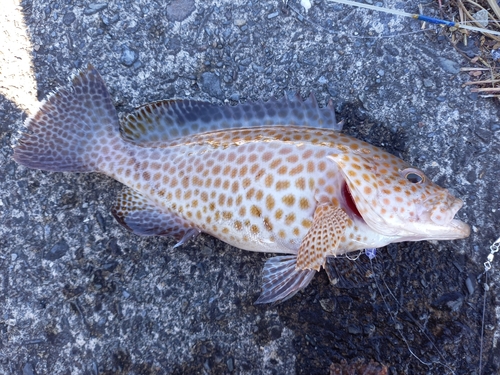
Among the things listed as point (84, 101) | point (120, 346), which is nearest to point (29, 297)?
point (120, 346)

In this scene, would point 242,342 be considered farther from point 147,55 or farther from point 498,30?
point 498,30

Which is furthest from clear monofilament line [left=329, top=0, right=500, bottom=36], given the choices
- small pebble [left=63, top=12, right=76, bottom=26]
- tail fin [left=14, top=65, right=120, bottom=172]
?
small pebble [left=63, top=12, right=76, bottom=26]

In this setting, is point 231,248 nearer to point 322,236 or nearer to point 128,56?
point 322,236

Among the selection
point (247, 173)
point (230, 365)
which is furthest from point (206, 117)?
point (230, 365)

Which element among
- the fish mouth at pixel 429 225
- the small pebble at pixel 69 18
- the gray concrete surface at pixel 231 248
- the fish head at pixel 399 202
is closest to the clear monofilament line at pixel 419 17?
the gray concrete surface at pixel 231 248

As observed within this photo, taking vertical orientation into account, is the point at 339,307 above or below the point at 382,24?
below
